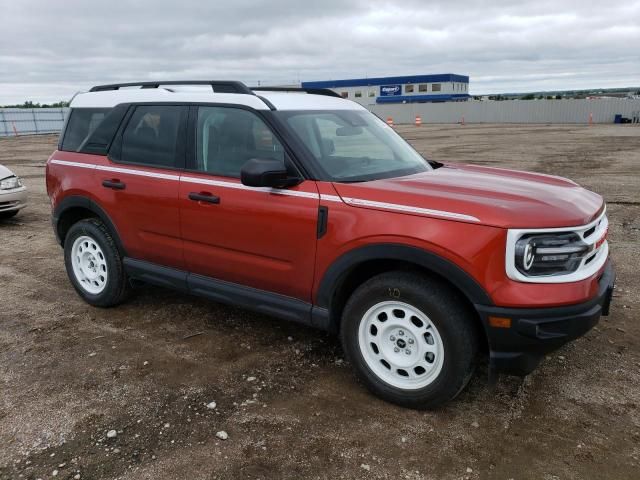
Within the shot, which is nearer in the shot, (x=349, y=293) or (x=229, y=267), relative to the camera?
(x=349, y=293)

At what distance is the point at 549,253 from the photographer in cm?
288

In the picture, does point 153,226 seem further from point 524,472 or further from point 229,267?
point 524,472

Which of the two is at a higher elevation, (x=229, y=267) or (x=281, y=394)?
(x=229, y=267)

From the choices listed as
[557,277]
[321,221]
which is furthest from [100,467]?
[557,277]

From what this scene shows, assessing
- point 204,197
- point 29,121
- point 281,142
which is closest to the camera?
point 281,142

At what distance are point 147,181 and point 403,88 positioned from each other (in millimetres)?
76193

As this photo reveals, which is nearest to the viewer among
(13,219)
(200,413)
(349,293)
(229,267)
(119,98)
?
(200,413)

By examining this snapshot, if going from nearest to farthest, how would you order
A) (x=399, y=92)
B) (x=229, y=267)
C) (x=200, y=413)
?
1. (x=200, y=413)
2. (x=229, y=267)
3. (x=399, y=92)

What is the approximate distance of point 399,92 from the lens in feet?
252

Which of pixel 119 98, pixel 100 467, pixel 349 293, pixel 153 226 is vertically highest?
pixel 119 98

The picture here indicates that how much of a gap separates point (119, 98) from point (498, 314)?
3.64 m

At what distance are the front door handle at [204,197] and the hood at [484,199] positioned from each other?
0.98m

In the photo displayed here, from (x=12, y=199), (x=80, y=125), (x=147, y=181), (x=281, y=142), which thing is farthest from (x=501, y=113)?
(x=281, y=142)

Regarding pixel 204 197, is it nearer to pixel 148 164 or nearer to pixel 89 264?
pixel 148 164
